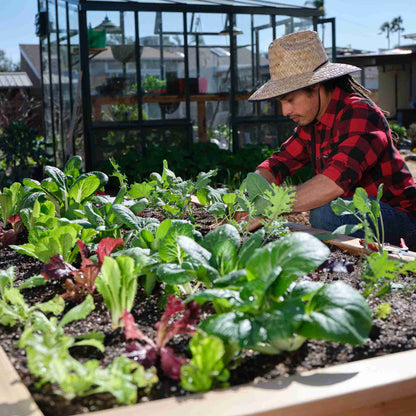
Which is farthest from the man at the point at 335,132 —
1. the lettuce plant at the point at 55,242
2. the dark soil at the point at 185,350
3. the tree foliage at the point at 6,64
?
the tree foliage at the point at 6,64

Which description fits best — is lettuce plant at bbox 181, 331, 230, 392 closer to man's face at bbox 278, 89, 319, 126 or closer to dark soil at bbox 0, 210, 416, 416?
dark soil at bbox 0, 210, 416, 416

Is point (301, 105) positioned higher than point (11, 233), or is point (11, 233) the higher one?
point (301, 105)

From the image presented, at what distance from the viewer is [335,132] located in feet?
8.45

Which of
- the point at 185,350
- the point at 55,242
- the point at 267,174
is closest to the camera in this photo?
the point at 185,350

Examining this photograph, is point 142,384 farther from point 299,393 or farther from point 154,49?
point 154,49

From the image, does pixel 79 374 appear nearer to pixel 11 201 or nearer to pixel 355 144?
pixel 11 201

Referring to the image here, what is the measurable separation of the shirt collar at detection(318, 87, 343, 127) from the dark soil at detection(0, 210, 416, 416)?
3.87 ft

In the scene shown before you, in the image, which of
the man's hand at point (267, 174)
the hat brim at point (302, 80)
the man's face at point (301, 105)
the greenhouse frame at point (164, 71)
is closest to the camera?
the hat brim at point (302, 80)

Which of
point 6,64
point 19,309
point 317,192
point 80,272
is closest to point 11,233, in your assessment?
point 80,272

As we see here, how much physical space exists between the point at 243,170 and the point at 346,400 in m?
6.03

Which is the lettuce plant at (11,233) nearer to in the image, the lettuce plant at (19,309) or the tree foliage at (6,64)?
the lettuce plant at (19,309)

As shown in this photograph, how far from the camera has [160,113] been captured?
26.5ft

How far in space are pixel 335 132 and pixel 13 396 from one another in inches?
75.0

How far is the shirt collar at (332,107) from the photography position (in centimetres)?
262
